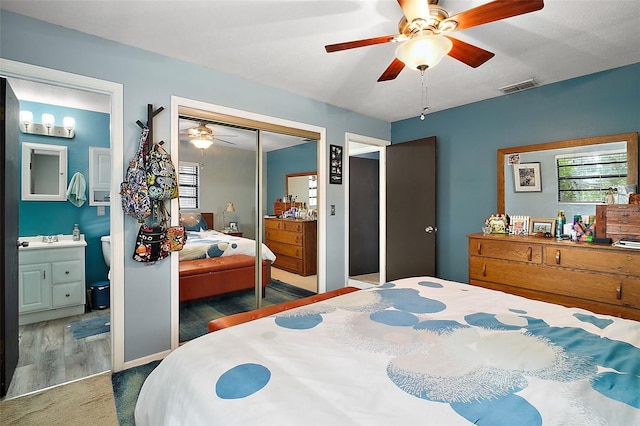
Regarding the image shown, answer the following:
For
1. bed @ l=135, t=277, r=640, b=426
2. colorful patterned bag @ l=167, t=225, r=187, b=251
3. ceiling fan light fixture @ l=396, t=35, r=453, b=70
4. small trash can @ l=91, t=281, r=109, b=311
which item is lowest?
small trash can @ l=91, t=281, r=109, b=311

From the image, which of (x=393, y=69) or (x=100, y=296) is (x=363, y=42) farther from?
(x=100, y=296)

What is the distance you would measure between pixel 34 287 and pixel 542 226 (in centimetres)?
526

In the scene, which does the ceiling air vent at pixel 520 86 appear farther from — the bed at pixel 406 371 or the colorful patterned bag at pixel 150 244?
the colorful patterned bag at pixel 150 244

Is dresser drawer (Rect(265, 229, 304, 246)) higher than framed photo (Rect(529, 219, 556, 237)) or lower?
lower

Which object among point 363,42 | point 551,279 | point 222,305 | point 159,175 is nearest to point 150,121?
point 159,175

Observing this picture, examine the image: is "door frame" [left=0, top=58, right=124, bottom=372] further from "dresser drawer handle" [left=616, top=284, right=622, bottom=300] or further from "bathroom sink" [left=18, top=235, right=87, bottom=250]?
"dresser drawer handle" [left=616, top=284, right=622, bottom=300]

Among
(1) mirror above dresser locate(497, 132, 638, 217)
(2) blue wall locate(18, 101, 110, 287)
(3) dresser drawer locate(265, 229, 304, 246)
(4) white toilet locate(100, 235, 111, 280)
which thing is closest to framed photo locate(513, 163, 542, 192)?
(1) mirror above dresser locate(497, 132, 638, 217)

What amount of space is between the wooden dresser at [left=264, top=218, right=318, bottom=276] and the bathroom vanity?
2193 mm

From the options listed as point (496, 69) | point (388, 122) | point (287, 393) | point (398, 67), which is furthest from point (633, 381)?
point (388, 122)

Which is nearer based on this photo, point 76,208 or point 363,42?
point 363,42

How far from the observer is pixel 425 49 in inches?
69.2

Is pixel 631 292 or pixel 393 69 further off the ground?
pixel 393 69

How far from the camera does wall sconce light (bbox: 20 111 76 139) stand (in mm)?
3545

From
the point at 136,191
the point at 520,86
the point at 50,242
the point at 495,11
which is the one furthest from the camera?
the point at 50,242
